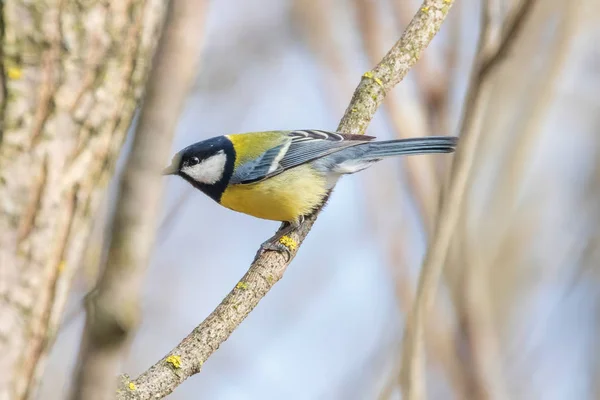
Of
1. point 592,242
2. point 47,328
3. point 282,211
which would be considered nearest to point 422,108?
point 282,211

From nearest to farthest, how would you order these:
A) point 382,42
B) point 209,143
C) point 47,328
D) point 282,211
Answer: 1. point 47,328
2. point 282,211
3. point 209,143
4. point 382,42

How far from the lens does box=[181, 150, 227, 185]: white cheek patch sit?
3.71m

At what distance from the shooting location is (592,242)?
3.88 metres

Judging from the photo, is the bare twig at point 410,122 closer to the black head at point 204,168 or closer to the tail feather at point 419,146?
the tail feather at point 419,146

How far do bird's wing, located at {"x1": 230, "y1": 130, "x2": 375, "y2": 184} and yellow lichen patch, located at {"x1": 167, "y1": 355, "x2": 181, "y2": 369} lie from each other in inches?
65.4

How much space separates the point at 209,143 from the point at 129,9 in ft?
8.23

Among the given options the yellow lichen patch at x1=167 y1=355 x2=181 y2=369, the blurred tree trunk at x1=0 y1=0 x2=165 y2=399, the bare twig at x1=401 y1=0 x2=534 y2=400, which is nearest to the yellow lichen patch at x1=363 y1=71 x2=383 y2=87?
the bare twig at x1=401 y1=0 x2=534 y2=400

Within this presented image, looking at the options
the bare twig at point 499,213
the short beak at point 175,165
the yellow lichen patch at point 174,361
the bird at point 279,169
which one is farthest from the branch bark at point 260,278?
the short beak at point 175,165

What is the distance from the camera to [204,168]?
3717mm

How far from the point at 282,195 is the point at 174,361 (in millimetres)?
1606

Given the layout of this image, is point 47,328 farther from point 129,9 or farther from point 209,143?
point 209,143

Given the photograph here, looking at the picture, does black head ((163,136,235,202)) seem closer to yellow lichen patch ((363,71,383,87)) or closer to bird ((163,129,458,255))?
bird ((163,129,458,255))

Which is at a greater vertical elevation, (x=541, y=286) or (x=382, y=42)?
(x=382, y=42)

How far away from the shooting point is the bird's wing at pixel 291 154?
368 cm
